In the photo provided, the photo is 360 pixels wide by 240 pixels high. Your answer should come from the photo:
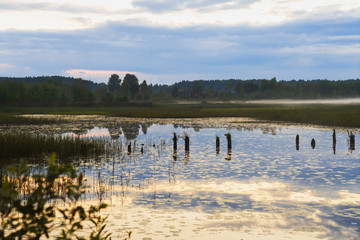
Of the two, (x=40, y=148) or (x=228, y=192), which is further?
(x=40, y=148)

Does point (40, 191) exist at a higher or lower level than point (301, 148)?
higher

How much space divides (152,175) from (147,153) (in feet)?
23.6

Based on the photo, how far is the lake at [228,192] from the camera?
38.1 ft

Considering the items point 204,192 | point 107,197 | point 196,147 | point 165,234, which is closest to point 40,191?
point 165,234

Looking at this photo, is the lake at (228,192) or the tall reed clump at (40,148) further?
the tall reed clump at (40,148)

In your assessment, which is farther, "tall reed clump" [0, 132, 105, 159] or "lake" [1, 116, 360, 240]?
"tall reed clump" [0, 132, 105, 159]

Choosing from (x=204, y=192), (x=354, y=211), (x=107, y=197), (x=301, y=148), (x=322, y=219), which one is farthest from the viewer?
(x=301, y=148)

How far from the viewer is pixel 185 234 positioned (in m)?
11.1

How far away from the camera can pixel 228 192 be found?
1599 centimetres

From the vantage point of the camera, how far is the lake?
457 inches

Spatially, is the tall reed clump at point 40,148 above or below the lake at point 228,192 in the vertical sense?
above

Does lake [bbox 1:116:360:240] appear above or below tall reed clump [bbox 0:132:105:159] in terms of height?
below

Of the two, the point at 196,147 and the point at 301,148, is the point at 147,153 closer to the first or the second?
the point at 196,147

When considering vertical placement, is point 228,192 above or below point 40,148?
below
